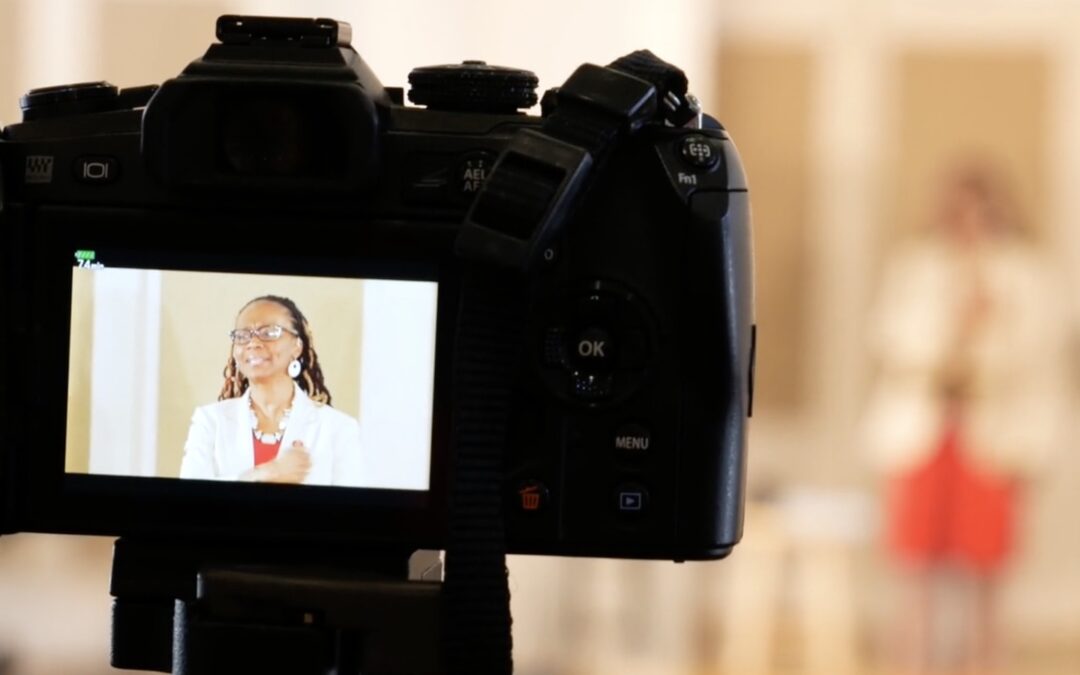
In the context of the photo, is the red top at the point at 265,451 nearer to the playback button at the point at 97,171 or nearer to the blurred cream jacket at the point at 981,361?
the playback button at the point at 97,171

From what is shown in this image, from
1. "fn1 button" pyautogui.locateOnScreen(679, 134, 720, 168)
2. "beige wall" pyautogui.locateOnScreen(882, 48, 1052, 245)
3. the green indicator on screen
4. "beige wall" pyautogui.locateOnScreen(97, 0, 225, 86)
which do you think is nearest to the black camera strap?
"fn1 button" pyautogui.locateOnScreen(679, 134, 720, 168)

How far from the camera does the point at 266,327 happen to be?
3.31ft

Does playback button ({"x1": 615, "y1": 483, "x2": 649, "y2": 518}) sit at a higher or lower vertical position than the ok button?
lower

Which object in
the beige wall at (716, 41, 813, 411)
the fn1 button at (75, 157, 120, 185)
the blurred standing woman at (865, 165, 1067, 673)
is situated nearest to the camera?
the fn1 button at (75, 157, 120, 185)

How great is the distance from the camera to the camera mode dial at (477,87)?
3.38ft

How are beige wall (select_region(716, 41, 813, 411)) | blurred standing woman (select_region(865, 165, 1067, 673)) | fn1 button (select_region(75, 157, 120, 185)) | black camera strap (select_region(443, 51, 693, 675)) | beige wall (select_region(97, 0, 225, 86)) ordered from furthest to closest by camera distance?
beige wall (select_region(716, 41, 813, 411)) < beige wall (select_region(97, 0, 225, 86)) < blurred standing woman (select_region(865, 165, 1067, 673)) < fn1 button (select_region(75, 157, 120, 185)) < black camera strap (select_region(443, 51, 693, 675))

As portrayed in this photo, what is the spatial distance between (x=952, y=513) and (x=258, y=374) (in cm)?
354

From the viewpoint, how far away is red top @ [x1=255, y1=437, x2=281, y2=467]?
102 centimetres

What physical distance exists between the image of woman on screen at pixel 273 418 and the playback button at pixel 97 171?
0.42ft

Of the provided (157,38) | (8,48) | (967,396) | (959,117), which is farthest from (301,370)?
(959,117)

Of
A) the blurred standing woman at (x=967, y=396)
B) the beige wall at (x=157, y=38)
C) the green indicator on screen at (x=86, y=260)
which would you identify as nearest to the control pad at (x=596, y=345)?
the green indicator on screen at (x=86, y=260)

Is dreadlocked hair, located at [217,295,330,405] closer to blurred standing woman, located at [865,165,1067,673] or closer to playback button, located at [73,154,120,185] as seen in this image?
playback button, located at [73,154,120,185]

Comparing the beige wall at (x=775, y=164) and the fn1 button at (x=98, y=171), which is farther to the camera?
the beige wall at (x=775, y=164)

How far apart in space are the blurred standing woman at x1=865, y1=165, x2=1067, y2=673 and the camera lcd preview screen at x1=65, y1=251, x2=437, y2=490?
3.40 meters
